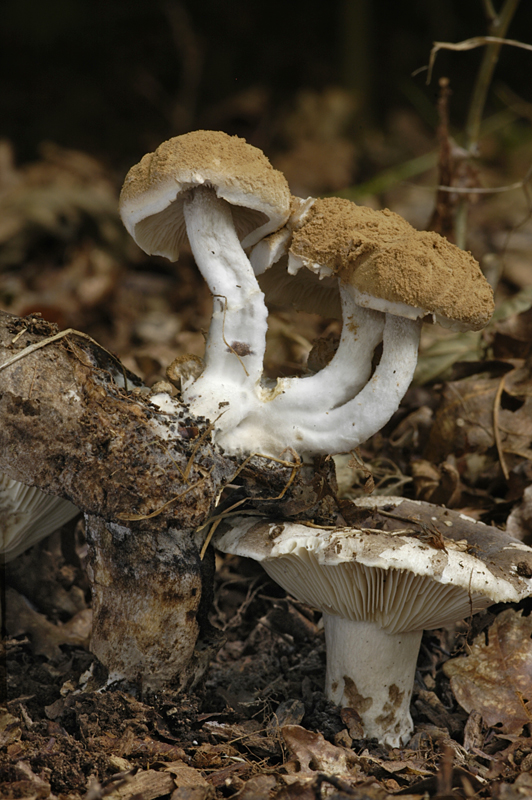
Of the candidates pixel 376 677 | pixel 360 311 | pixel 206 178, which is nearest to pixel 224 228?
pixel 206 178

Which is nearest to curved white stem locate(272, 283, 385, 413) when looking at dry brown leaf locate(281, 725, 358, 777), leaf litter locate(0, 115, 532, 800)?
leaf litter locate(0, 115, 532, 800)

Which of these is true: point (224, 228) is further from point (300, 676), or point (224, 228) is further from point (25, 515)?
point (300, 676)

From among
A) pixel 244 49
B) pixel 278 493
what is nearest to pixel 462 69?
pixel 244 49

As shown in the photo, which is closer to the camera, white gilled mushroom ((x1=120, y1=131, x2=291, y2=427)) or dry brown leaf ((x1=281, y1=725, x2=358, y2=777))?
dry brown leaf ((x1=281, y1=725, x2=358, y2=777))

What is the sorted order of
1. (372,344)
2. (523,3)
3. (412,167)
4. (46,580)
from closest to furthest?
(372,344)
(46,580)
(412,167)
(523,3)

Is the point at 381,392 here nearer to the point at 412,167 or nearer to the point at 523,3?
the point at 412,167

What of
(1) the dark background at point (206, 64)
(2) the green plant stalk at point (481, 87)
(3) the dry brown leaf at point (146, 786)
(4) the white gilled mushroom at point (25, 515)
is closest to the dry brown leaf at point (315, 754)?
(3) the dry brown leaf at point (146, 786)

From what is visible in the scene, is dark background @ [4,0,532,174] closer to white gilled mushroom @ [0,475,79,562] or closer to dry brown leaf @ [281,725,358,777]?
white gilled mushroom @ [0,475,79,562]
